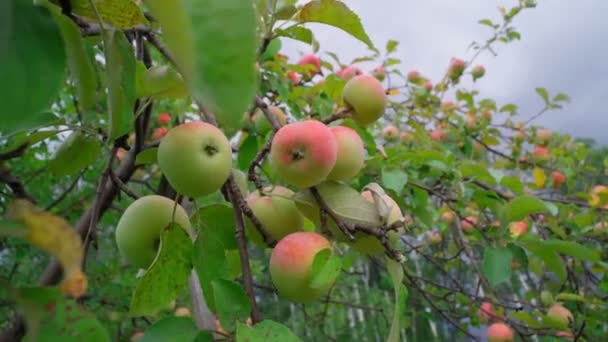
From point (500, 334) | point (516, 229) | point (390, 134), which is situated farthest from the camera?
point (390, 134)

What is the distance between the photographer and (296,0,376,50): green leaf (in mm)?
555

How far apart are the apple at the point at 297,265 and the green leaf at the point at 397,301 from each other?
0.21 feet

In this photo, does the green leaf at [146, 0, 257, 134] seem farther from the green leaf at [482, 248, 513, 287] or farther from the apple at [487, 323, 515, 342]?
the apple at [487, 323, 515, 342]

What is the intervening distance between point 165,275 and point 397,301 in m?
0.22

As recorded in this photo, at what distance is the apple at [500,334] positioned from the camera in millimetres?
1605

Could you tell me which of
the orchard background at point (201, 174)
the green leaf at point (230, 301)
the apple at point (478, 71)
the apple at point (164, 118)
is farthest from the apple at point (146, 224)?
the apple at point (478, 71)

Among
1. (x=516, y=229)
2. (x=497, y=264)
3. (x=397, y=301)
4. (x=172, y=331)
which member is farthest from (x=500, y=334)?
(x=172, y=331)

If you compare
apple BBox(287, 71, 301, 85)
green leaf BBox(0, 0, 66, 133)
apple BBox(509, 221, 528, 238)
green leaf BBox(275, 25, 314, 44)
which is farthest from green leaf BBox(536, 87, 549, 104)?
green leaf BBox(0, 0, 66, 133)

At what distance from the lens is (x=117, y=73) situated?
1.09ft

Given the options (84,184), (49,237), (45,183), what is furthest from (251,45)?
(84,184)

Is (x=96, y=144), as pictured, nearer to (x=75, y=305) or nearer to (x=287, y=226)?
(x=287, y=226)

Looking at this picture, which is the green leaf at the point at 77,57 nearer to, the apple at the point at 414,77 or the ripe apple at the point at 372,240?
the ripe apple at the point at 372,240

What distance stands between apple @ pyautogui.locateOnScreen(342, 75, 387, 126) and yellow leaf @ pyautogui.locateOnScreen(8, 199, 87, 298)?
534mm

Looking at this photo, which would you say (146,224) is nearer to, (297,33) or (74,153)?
(74,153)
